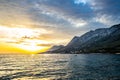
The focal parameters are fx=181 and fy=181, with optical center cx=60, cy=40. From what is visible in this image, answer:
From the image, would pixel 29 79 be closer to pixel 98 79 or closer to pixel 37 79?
pixel 37 79

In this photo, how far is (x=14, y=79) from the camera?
6156 cm

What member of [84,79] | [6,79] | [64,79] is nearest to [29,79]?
[6,79]

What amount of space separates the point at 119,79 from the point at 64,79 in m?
17.8

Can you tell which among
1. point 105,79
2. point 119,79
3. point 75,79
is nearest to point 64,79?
point 75,79

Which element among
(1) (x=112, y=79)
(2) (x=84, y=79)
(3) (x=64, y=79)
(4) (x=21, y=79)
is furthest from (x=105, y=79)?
(4) (x=21, y=79)

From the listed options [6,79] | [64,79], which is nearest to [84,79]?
[64,79]

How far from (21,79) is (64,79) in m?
14.7

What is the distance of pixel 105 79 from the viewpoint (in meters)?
59.3

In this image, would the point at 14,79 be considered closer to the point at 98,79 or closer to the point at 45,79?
the point at 45,79

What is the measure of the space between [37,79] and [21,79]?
216 inches

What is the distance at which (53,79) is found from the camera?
61.1 m

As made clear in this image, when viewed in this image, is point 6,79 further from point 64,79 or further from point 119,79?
point 119,79

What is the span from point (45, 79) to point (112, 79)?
22226 millimetres

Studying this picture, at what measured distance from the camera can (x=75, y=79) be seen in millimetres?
60906
